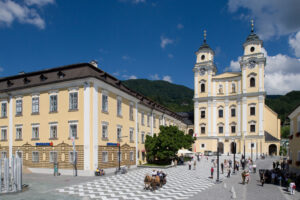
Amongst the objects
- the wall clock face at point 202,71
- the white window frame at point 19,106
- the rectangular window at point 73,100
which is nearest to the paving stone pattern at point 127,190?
the rectangular window at point 73,100

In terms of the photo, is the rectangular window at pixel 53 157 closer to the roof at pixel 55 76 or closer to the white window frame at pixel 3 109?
the roof at pixel 55 76

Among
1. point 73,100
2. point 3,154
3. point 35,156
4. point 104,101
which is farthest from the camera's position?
point 3,154

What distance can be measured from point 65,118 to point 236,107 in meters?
51.1

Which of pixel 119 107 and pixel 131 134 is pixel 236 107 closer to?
pixel 131 134

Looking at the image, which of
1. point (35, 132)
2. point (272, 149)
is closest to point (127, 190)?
point (35, 132)

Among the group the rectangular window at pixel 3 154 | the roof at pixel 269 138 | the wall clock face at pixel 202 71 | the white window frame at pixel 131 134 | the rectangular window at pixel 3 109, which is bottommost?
the roof at pixel 269 138

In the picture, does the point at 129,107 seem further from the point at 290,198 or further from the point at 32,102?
the point at 290,198

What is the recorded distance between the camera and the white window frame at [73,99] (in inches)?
1173

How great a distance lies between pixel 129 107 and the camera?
3781cm

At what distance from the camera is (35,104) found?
32406mm

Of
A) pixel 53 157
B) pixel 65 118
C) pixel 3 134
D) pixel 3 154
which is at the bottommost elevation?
pixel 3 154

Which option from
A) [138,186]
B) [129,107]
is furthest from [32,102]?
[138,186]

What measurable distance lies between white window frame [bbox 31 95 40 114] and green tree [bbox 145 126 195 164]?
1754 cm

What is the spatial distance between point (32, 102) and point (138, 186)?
1875 centimetres
